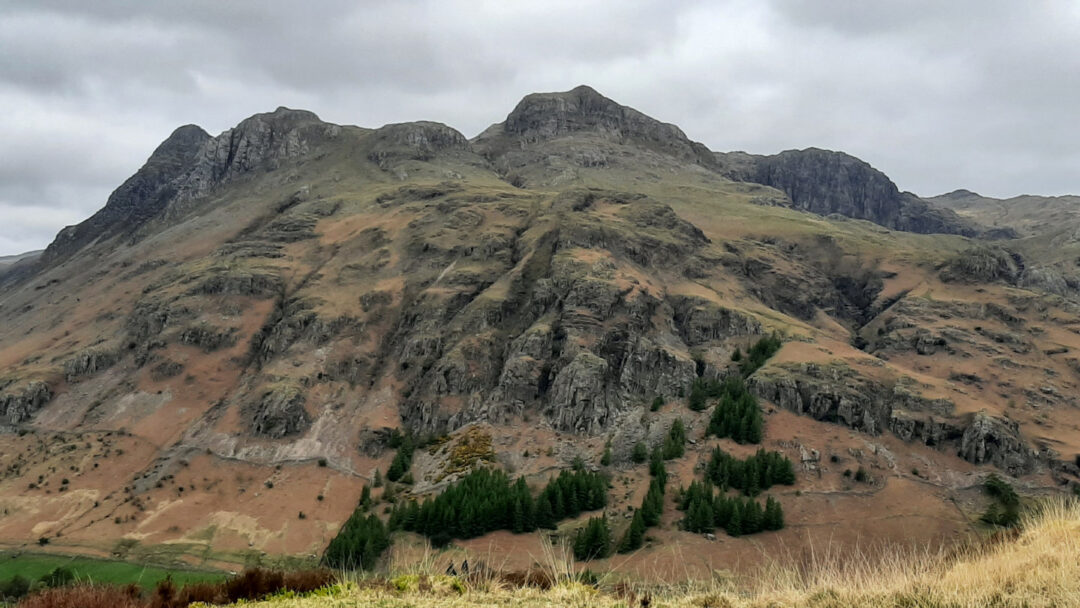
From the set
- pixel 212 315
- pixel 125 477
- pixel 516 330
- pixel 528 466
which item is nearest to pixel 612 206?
pixel 516 330

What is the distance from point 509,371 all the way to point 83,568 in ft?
201

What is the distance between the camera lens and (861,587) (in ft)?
38.2

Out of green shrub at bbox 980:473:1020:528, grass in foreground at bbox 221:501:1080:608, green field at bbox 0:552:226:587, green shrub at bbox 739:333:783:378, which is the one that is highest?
grass in foreground at bbox 221:501:1080:608

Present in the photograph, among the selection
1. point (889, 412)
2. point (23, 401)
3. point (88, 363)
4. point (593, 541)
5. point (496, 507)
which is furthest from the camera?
point (88, 363)

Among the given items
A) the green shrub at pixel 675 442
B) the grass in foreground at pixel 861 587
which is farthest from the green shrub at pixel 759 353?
the grass in foreground at pixel 861 587

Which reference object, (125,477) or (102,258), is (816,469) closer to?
(125,477)

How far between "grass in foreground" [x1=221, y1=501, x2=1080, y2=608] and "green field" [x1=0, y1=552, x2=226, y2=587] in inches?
2685

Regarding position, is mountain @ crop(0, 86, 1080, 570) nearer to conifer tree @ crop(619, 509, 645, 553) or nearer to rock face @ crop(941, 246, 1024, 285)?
rock face @ crop(941, 246, 1024, 285)

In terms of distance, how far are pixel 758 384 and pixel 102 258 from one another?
200622 mm

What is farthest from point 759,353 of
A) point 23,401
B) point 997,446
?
point 23,401

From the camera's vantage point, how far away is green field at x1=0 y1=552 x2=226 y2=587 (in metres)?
69.8

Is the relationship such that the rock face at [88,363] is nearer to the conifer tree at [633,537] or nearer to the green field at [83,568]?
the green field at [83,568]

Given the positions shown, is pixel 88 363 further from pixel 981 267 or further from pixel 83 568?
pixel 981 267

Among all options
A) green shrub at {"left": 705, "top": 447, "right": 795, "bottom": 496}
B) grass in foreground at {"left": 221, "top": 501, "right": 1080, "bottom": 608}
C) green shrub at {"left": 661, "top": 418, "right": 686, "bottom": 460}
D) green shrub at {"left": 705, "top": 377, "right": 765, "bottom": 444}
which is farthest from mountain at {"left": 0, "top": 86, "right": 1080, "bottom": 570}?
grass in foreground at {"left": 221, "top": 501, "right": 1080, "bottom": 608}
